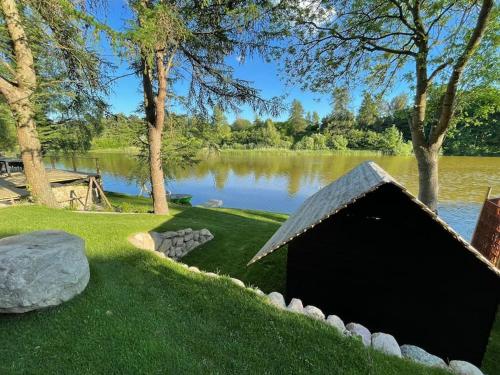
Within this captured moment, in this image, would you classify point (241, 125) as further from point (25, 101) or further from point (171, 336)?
point (171, 336)

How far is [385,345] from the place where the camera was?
318 cm

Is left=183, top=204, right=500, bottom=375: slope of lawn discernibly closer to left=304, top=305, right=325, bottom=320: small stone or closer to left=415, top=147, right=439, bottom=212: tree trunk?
left=304, top=305, right=325, bottom=320: small stone

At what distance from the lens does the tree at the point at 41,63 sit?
20.2ft

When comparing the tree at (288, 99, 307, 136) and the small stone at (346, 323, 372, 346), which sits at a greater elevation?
the tree at (288, 99, 307, 136)

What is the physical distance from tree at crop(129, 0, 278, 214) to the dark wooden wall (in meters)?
5.81

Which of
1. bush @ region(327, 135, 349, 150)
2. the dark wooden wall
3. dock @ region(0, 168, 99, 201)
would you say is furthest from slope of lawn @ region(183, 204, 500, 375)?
bush @ region(327, 135, 349, 150)

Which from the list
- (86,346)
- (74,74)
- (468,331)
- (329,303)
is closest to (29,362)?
(86,346)

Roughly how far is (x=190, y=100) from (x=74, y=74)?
3.69 meters

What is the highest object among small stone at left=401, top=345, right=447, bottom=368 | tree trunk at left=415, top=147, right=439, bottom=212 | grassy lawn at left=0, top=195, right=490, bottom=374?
tree trunk at left=415, top=147, right=439, bottom=212

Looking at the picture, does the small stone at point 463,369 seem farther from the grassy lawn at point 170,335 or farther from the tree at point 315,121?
the tree at point 315,121

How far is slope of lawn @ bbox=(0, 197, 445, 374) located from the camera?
2568 mm

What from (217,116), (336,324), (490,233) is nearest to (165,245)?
(336,324)

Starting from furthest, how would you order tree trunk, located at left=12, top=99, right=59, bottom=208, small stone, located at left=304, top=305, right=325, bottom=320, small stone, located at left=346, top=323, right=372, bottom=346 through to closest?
1. tree trunk, located at left=12, top=99, right=59, bottom=208
2. small stone, located at left=304, top=305, right=325, bottom=320
3. small stone, located at left=346, top=323, right=372, bottom=346

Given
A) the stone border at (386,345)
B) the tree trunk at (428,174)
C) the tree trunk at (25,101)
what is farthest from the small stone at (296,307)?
the tree trunk at (25,101)
